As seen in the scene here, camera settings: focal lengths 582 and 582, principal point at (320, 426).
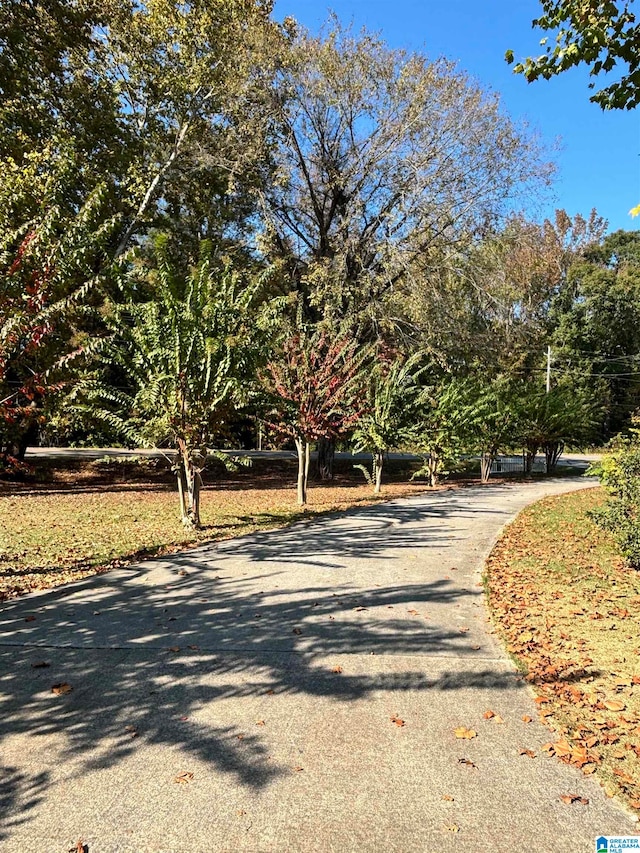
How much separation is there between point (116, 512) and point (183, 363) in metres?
5.02

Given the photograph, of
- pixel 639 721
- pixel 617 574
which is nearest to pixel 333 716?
pixel 639 721

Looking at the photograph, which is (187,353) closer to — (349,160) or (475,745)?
(475,745)

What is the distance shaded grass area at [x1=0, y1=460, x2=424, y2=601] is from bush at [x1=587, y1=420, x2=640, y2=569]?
18.0 ft

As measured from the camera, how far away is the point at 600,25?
5.70 metres

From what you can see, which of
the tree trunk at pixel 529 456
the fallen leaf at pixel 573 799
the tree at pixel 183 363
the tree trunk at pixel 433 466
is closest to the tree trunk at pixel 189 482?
the tree at pixel 183 363

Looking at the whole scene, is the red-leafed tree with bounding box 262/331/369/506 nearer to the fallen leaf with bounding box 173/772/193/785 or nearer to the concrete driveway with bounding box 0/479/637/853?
the concrete driveway with bounding box 0/479/637/853

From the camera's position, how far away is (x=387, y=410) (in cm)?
1642

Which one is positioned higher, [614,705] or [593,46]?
[593,46]

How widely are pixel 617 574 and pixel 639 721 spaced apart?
3808 millimetres

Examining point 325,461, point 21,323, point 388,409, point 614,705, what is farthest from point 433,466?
point 614,705

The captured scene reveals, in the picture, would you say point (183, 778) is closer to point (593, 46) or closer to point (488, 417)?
point (593, 46)

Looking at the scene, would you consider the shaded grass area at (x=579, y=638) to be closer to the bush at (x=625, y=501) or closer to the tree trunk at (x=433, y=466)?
the bush at (x=625, y=501)

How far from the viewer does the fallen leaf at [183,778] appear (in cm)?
287

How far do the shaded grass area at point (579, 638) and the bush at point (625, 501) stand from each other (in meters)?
0.36
